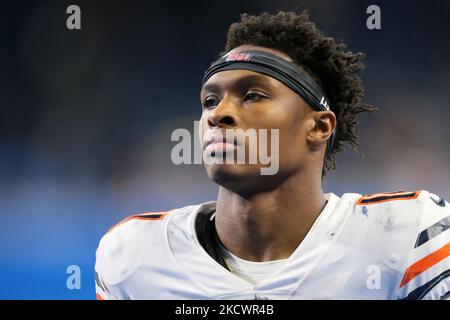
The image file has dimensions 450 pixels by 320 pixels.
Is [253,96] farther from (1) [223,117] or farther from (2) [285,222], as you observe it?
(2) [285,222]

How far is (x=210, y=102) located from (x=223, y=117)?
0.18 meters

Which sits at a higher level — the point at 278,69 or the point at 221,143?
the point at 278,69

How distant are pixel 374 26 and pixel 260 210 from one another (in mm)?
1510

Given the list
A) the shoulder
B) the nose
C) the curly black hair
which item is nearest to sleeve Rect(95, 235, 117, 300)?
the shoulder

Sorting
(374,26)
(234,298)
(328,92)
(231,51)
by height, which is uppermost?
(374,26)

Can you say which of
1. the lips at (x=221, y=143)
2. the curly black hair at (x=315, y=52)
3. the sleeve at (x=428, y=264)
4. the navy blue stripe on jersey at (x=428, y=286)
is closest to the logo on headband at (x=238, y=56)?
the curly black hair at (x=315, y=52)

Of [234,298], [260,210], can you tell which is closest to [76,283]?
[234,298]

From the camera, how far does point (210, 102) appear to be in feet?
6.99

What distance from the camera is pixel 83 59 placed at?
3.00 m

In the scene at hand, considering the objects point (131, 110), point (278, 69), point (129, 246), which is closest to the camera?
point (278, 69)

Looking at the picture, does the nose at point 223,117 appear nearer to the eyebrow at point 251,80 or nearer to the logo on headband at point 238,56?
the eyebrow at point 251,80

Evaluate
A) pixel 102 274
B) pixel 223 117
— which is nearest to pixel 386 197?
pixel 223 117

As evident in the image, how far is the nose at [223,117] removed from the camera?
1.97 m

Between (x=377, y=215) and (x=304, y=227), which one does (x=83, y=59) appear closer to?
(x=304, y=227)
